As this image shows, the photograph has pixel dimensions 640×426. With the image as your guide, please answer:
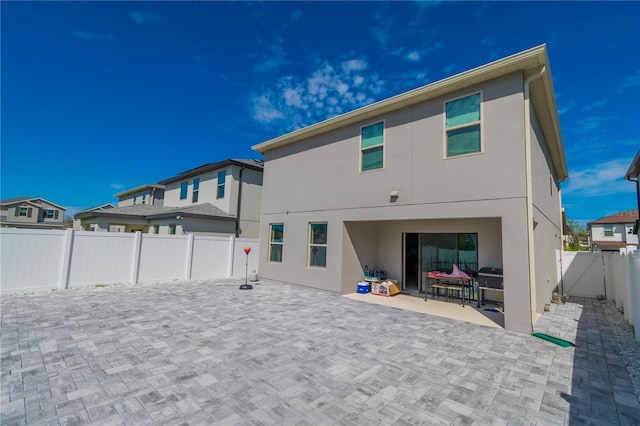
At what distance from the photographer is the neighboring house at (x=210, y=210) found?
1412 cm

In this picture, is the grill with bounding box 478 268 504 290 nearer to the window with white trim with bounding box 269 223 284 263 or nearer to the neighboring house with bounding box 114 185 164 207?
the window with white trim with bounding box 269 223 284 263

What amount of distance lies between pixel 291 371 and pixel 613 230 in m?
40.9

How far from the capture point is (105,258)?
9.04 meters

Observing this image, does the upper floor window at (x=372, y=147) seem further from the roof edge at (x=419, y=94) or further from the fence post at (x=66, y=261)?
the fence post at (x=66, y=261)

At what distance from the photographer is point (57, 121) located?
52.3 ft

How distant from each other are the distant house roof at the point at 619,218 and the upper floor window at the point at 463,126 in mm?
35577

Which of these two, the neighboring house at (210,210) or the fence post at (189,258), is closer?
the fence post at (189,258)

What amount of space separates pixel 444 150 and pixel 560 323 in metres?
4.81

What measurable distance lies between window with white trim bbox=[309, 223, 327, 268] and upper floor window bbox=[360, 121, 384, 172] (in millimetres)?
2561

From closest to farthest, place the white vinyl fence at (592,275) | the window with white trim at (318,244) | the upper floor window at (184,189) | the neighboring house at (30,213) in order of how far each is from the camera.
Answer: the white vinyl fence at (592,275) < the window with white trim at (318,244) < the upper floor window at (184,189) < the neighboring house at (30,213)

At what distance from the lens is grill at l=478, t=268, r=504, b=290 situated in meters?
6.71

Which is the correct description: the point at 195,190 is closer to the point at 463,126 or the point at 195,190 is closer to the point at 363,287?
the point at 363,287

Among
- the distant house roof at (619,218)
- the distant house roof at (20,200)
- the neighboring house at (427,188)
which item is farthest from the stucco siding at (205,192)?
the distant house roof at (619,218)

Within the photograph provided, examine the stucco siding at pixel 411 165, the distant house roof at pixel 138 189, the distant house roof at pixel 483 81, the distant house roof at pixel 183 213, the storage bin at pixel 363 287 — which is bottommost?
the storage bin at pixel 363 287
